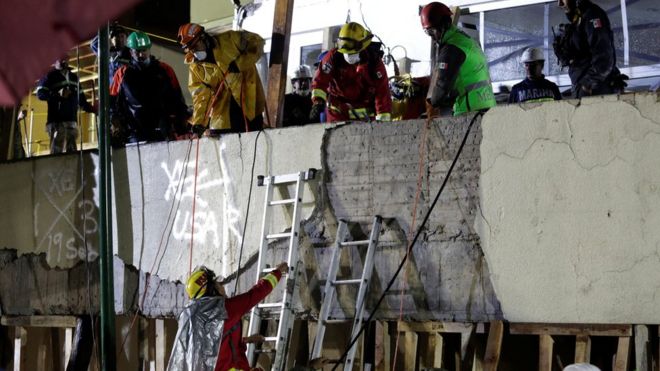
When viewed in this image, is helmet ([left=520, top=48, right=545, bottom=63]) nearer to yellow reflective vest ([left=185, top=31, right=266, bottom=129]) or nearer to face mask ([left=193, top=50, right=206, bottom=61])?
yellow reflective vest ([left=185, top=31, right=266, bottom=129])

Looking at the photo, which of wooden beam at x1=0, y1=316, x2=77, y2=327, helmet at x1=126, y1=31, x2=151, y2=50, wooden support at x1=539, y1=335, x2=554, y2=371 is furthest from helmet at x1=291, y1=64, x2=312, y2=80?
wooden support at x1=539, y1=335, x2=554, y2=371

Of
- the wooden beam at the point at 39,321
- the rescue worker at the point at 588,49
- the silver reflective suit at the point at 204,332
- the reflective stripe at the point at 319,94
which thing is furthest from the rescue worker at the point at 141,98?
the rescue worker at the point at 588,49

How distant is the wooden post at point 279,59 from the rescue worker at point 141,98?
1.35m

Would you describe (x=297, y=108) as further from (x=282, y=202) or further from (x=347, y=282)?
(x=347, y=282)

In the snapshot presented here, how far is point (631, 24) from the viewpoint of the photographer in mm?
11391

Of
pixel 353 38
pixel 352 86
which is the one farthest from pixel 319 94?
pixel 353 38

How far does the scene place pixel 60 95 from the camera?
1192 centimetres

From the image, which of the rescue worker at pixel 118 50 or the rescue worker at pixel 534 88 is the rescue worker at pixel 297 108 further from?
the rescue worker at pixel 534 88

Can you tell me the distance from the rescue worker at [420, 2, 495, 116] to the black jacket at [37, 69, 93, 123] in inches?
197

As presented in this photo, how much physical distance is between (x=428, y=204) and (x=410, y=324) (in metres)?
1.03

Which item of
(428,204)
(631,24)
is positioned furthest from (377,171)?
(631,24)

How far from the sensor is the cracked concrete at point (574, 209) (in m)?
7.40

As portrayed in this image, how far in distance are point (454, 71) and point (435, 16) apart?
21.0 inches

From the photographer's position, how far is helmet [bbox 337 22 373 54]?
952 cm
